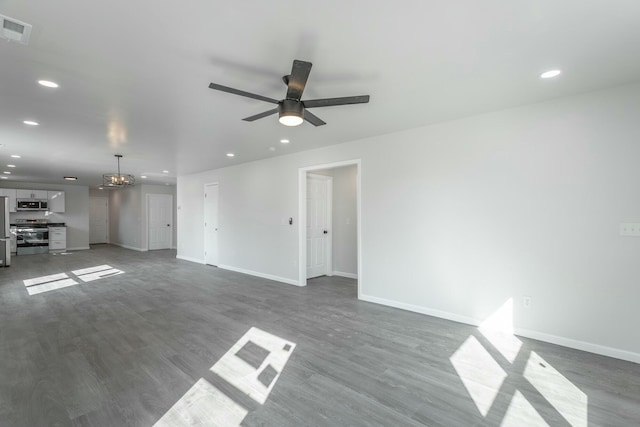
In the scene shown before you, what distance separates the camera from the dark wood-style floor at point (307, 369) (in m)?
2.12

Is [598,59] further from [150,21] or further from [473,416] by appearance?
[150,21]

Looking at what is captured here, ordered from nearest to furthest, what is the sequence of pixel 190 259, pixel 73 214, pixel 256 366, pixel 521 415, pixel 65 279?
pixel 521 415, pixel 256 366, pixel 65 279, pixel 190 259, pixel 73 214

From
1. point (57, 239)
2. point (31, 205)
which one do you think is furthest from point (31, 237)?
point (31, 205)

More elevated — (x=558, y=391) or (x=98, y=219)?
(x=98, y=219)

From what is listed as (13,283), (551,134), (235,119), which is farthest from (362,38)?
(13,283)

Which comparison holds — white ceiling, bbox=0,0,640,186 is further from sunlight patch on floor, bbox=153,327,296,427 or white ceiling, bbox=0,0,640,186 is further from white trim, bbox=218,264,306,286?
white trim, bbox=218,264,306,286

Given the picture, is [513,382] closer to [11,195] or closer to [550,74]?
[550,74]

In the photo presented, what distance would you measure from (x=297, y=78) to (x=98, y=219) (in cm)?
1489

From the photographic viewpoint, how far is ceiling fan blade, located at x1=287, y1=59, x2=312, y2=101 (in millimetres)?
2048

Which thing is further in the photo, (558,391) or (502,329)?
(502,329)

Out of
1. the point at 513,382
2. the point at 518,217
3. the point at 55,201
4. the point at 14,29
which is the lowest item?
the point at 513,382

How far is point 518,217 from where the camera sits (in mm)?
3457

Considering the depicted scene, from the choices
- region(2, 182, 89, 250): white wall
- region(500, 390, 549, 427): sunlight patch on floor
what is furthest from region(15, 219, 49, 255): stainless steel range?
region(500, 390, 549, 427): sunlight patch on floor

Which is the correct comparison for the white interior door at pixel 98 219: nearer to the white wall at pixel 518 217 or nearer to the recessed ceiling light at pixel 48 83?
the recessed ceiling light at pixel 48 83
